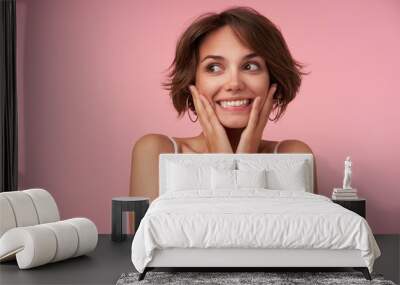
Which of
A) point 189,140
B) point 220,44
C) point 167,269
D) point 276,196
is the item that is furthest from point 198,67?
point 167,269

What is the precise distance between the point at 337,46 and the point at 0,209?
3966 mm

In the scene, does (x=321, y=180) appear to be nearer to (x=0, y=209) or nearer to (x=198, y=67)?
(x=198, y=67)

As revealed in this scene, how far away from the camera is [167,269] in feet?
18.0

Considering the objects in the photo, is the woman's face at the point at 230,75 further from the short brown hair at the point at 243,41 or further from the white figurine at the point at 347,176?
the white figurine at the point at 347,176

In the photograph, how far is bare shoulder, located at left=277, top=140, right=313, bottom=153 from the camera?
744cm

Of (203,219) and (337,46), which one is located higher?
(337,46)

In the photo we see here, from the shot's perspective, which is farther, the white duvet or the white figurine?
the white figurine

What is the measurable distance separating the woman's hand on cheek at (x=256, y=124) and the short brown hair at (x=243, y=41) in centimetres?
10

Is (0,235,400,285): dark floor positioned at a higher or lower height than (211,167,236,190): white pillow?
lower

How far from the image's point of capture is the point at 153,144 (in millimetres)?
7480

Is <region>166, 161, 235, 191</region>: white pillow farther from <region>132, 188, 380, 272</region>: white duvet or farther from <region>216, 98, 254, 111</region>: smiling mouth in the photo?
<region>132, 188, 380, 272</region>: white duvet

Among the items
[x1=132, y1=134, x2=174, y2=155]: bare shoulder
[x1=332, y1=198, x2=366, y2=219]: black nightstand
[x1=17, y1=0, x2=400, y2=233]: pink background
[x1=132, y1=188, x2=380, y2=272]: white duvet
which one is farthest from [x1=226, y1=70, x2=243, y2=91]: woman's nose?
[x1=132, y1=188, x2=380, y2=272]: white duvet

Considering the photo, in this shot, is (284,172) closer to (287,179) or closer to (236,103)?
(287,179)

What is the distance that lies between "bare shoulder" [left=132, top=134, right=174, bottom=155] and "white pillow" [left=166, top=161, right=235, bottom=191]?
0.60 metres
